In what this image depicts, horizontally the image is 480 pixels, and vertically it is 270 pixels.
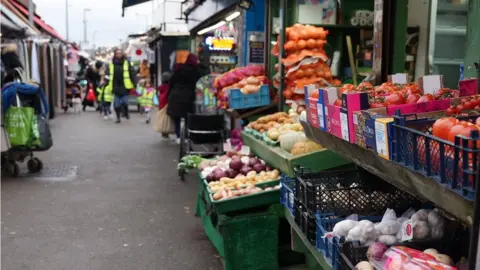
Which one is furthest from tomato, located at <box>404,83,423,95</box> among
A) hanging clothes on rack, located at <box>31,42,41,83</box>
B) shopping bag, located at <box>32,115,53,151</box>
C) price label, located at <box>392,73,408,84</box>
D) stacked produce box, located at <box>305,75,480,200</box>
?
hanging clothes on rack, located at <box>31,42,41,83</box>

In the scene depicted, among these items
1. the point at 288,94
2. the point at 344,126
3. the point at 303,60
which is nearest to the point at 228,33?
the point at 288,94

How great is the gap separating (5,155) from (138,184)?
2411mm

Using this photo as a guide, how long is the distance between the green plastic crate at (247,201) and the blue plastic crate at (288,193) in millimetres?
391

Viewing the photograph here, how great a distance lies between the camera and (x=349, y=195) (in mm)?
3695

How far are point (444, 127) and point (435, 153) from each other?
12 cm

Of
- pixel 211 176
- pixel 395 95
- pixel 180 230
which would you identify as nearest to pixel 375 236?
pixel 395 95

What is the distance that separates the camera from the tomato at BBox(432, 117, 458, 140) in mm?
2258

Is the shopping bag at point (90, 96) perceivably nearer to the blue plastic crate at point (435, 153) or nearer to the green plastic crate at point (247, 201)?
the green plastic crate at point (247, 201)

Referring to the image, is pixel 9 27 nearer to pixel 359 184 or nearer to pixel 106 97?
pixel 106 97

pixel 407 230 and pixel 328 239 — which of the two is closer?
pixel 407 230

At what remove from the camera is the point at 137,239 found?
6.04 meters

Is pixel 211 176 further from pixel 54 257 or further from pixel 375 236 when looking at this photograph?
pixel 375 236

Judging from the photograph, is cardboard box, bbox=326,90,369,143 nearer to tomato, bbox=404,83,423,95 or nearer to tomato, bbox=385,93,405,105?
tomato, bbox=385,93,405,105

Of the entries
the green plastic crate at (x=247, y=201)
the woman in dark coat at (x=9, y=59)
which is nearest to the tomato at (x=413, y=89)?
the green plastic crate at (x=247, y=201)
